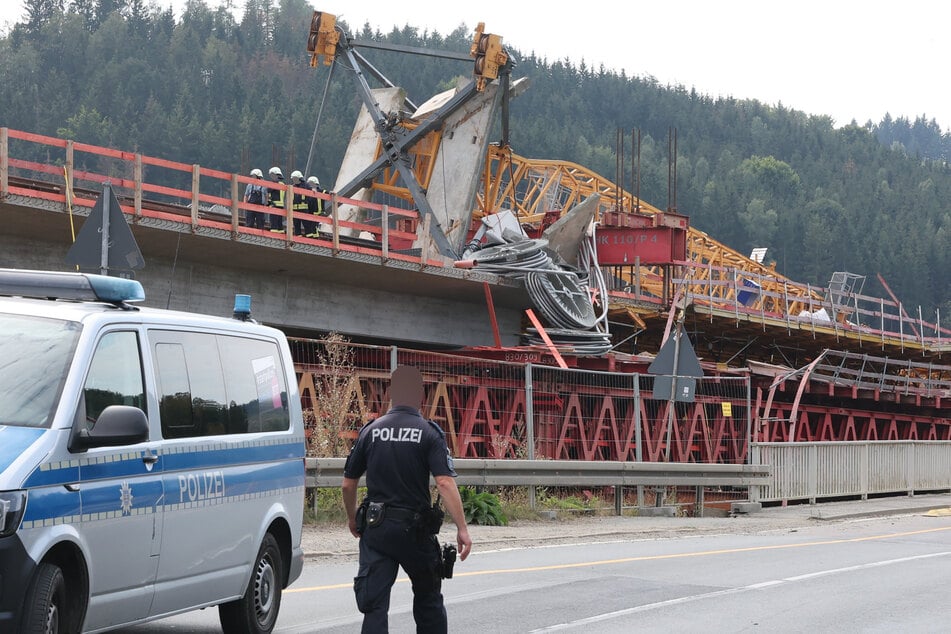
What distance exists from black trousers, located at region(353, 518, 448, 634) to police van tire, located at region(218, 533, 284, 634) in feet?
6.27

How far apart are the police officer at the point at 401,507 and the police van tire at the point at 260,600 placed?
67.6 inches

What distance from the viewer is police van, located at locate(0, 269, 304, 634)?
6320mm

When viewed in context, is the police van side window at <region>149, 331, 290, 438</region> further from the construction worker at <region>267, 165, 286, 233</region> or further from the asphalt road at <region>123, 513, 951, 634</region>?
the construction worker at <region>267, 165, 286, 233</region>

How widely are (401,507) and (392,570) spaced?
0.31 meters

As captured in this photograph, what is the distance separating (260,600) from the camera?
8711 mm

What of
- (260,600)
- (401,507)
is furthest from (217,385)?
(401,507)

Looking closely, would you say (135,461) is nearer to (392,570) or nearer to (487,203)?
(392,570)

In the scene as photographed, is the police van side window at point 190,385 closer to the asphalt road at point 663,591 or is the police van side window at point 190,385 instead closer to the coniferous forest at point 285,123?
the asphalt road at point 663,591

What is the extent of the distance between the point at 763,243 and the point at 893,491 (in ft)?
479

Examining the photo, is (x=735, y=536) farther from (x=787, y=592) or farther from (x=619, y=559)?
(x=787, y=592)

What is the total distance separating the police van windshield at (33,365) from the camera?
6.53m

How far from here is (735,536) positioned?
1878 centimetres

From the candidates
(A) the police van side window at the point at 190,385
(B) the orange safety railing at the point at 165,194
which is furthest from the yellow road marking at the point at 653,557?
(B) the orange safety railing at the point at 165,194

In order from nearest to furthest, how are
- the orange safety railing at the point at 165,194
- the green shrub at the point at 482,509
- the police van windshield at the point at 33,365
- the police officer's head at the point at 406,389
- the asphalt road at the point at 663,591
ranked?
1. the police van windshield at the point at 33,365
2. the police officer's head at the point at 406,389
3. the asphalt road at the point at 663,591
4. the green shrub at the point at 482,509
5. the orange safety railing at the point at 165,194
